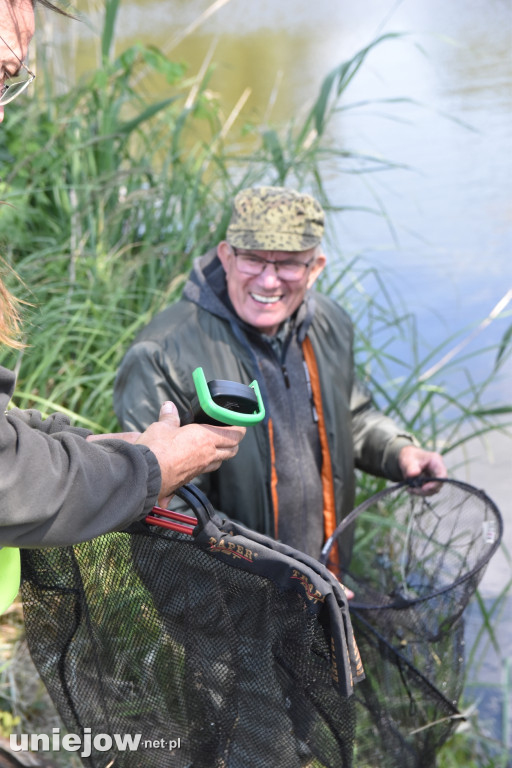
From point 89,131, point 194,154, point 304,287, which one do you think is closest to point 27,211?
point 89,131

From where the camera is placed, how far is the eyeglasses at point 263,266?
9.46 ft

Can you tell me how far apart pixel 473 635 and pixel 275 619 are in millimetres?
2539

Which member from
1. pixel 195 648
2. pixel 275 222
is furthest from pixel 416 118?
pixel 195 648

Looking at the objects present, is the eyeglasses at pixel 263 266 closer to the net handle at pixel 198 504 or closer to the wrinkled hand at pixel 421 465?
the wrinkled hand at pixel 421 465

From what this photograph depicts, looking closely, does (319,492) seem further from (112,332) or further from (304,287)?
(112,332)

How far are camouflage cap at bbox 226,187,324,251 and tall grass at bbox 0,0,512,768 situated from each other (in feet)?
3.14

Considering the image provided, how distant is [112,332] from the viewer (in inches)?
152

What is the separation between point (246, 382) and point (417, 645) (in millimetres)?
928

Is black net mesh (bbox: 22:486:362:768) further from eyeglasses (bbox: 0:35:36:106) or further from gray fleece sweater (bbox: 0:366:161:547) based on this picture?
eyeglasses (bbox: 0:35:36:106)

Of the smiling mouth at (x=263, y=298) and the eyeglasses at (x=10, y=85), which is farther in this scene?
the smiling mouth at (x=263, y=298)

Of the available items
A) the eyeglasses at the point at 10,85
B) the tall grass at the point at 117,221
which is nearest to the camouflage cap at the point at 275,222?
the tall grass at the point at 117,221

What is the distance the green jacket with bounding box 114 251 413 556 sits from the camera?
275 cm

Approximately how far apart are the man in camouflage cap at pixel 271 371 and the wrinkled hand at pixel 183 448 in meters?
1.12

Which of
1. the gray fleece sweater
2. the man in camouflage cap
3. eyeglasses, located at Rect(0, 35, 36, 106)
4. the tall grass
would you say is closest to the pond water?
the tall grass
